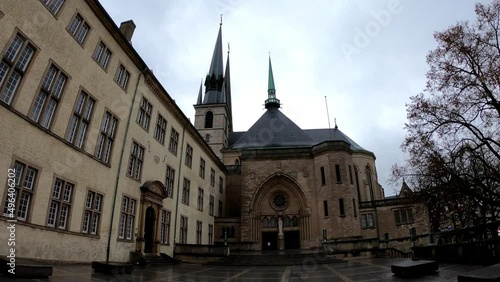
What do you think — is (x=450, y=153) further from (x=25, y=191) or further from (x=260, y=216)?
(x=260, y=216)

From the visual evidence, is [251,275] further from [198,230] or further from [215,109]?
[215,109]

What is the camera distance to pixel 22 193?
1034cm

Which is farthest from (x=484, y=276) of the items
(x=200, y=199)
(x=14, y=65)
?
(x=200, y=199)

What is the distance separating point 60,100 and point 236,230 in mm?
24905

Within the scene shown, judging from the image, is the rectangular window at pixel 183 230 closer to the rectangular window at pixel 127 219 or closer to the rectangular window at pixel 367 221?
the rectangular window at pixel 127 219

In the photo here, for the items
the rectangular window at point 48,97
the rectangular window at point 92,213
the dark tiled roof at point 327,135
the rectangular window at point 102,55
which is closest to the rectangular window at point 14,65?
the rectangular window at point 48,97

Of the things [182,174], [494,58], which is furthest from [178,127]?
[494,58]

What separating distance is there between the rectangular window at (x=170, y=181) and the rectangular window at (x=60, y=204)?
9.26m

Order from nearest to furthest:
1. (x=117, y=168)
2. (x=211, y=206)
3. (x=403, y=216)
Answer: (x=117, y=168)
(x=211, y=206)
(x=403, y=216)

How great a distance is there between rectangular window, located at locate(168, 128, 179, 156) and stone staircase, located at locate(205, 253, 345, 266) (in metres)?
8.19

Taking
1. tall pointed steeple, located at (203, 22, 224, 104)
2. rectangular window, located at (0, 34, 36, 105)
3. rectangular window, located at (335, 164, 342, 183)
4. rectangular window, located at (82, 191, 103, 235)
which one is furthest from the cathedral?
rectangular window, located at (0, 34, 36, 105)

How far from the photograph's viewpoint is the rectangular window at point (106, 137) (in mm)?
15031

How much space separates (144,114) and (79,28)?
6.56 metres

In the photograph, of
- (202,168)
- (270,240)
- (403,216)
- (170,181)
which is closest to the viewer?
(170,181)
